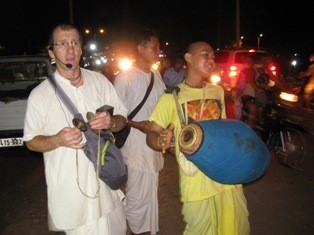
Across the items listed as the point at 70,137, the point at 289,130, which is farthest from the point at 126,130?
the point at 289,130

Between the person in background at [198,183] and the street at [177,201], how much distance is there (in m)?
1.64

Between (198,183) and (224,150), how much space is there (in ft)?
1.71

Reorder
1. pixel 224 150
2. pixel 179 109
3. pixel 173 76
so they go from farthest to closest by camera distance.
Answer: pixel 173 76 → pixel 179 109 → pixel 224 150

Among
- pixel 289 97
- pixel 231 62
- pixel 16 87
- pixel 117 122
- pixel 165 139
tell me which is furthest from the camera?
pixel 231 62

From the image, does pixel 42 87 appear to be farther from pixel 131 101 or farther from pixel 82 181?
pixel 131 101

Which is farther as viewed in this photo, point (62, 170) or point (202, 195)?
point (202, 195)

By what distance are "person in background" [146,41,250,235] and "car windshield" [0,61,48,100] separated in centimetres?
495

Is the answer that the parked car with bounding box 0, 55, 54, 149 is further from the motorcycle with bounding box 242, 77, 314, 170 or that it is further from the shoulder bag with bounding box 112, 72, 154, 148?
the motorcycle with bounding box 242, 77, 314, 170

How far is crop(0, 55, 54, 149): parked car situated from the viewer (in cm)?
678

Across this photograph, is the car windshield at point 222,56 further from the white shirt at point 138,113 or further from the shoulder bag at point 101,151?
the shoulder bag at point 101,151

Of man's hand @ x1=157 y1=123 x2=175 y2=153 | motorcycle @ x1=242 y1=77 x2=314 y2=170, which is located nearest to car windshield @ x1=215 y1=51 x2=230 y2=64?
motorcycle @ x1=242 y1=77 x2=314 y2=170

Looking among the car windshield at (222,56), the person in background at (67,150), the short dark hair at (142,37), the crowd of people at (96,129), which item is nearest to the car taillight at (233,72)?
the car windshield at (222,56)

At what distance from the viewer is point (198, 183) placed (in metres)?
2.90

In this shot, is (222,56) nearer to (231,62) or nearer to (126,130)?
(231,62)
